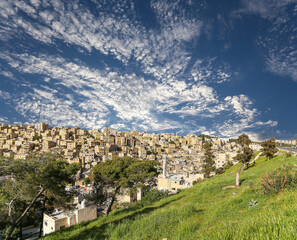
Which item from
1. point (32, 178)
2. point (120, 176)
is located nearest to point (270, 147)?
point (120, 176)

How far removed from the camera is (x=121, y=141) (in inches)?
4653

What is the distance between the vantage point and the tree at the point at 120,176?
16.9 meters

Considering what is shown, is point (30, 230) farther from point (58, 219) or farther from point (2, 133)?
point (2, 133)

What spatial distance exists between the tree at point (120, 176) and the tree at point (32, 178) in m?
5.92

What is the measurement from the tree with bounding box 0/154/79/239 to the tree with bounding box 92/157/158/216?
592 cm

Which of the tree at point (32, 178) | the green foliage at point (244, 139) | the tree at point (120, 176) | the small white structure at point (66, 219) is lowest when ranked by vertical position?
the small white structure at point (66, 219)

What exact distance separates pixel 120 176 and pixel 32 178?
31.0 feet

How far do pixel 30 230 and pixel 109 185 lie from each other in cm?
2121

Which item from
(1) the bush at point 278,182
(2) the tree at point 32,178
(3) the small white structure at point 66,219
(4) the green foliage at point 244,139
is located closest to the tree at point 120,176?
(3) the small white structure at point 66,219

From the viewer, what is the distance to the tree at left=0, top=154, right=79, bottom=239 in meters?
8.02

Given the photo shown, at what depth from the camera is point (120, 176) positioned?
17.4m

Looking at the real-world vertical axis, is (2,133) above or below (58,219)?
above

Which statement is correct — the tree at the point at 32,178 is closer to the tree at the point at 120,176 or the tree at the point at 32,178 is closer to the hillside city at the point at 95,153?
the tree at the point at 120,176

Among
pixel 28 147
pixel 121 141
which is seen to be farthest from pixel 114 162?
pixel 121 141
